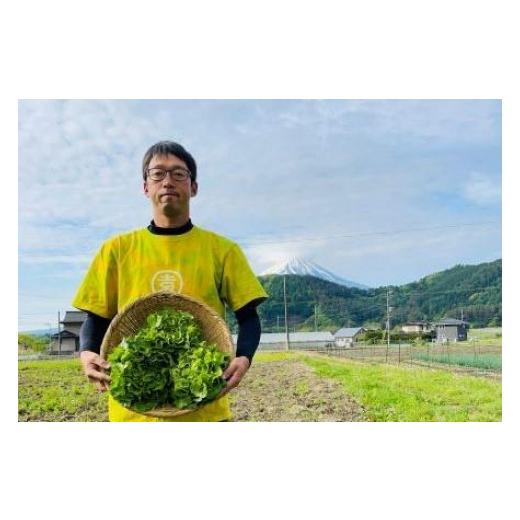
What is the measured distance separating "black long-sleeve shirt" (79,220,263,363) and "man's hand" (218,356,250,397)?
140 millimetres

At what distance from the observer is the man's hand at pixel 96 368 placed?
2.89 m

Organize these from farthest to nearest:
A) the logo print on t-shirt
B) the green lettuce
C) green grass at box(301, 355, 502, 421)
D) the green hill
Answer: the green hill
green grass at box(301, 355, 502, 421)
the logo print on t-shirt
the green lettuce

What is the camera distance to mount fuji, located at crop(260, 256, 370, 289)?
420cm

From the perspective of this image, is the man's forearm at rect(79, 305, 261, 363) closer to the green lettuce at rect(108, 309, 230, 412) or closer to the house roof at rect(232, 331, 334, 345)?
the green lettuce at rect(108, 309, 230, 412)

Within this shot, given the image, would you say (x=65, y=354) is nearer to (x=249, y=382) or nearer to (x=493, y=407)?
(x=249, y=382)

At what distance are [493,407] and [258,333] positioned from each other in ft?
5.93

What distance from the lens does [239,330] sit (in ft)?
10.4

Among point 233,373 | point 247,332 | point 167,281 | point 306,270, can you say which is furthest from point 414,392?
point 167,281

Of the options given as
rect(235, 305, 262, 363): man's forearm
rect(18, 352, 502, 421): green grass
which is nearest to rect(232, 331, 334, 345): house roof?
rect(18, 352, 502, 421): green grass

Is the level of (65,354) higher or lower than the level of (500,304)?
lower

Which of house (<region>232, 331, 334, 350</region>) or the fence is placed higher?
house (<region>232, 331, 334, 350</region>)

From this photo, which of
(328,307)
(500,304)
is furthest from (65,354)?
(500,304)

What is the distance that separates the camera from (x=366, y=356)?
4383mm

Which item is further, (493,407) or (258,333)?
(493,407)
